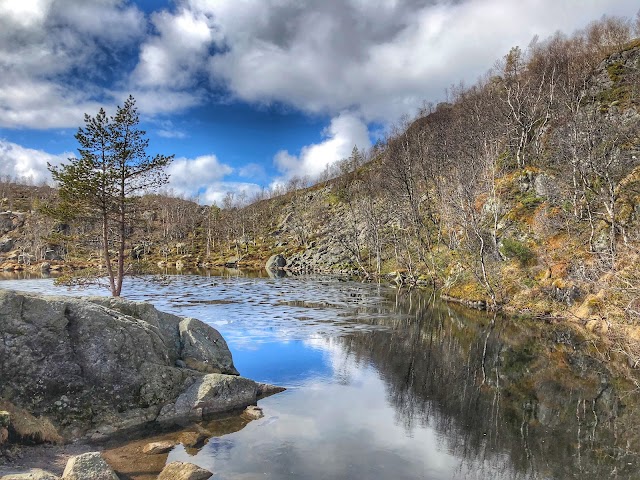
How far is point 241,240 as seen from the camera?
558 ft

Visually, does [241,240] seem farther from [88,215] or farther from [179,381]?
[179,381]

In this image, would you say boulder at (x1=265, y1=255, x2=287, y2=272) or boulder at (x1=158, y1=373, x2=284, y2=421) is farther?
boulder at (x1=265, y1=255, x2=287, y2=272)

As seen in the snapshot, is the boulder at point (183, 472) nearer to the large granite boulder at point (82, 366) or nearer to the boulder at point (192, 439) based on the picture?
the boulder at point (192, 439)

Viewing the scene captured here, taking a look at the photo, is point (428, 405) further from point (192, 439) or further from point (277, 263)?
point (277, 263)

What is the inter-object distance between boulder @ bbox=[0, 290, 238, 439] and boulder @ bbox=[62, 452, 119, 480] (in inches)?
143

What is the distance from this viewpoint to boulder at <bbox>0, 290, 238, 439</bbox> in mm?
14359

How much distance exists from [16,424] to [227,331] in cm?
2111

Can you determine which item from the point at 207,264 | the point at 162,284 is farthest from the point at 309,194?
the point at 162,284

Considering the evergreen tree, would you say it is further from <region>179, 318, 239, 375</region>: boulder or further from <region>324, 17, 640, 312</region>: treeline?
<region>324, 17, 640, 312</region>: treeline

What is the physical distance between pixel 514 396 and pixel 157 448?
15.3 metres

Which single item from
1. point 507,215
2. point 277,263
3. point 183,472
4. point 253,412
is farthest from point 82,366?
point 277,263

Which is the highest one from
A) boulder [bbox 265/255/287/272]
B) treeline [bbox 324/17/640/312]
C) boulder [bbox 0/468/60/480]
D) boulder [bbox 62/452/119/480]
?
treeline [bbox 324/17/640/312]

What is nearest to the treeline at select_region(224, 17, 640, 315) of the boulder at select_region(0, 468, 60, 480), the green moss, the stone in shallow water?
the green moss

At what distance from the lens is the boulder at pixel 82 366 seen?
1436 centimetres
